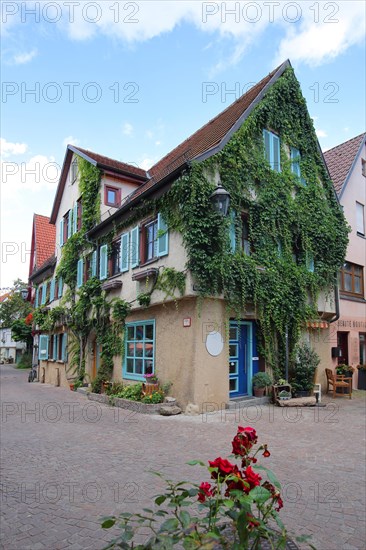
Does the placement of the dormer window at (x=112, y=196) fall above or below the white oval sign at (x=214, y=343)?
above

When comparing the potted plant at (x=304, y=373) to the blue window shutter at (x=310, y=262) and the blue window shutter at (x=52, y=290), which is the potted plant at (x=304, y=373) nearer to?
the blue window shutter at (x=310, y=262)

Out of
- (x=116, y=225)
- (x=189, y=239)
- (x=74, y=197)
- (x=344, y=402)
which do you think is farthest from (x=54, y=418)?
(x=74, y=197)

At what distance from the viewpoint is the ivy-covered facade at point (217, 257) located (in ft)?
36.8

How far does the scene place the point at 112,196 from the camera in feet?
57.6

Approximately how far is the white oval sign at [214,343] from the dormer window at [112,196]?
331 inches

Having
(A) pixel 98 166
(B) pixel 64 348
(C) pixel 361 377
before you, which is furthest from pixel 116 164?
(C) pixel 361 377

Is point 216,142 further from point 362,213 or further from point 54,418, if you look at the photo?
point 362,213

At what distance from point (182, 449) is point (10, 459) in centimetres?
280

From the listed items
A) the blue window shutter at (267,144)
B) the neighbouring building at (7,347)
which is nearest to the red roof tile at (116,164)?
the blue window shutter at (267,144)

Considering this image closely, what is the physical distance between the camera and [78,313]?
57.8ft

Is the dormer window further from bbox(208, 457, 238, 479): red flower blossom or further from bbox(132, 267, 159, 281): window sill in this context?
bbox(208, 457, 238, 479): red flower blossom

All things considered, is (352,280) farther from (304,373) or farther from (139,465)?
(139,465)

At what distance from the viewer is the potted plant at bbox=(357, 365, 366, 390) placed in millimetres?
17328

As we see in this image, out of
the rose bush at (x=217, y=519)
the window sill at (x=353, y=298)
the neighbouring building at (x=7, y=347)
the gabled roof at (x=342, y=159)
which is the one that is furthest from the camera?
the neighbouring building at (x=7, y=347)
